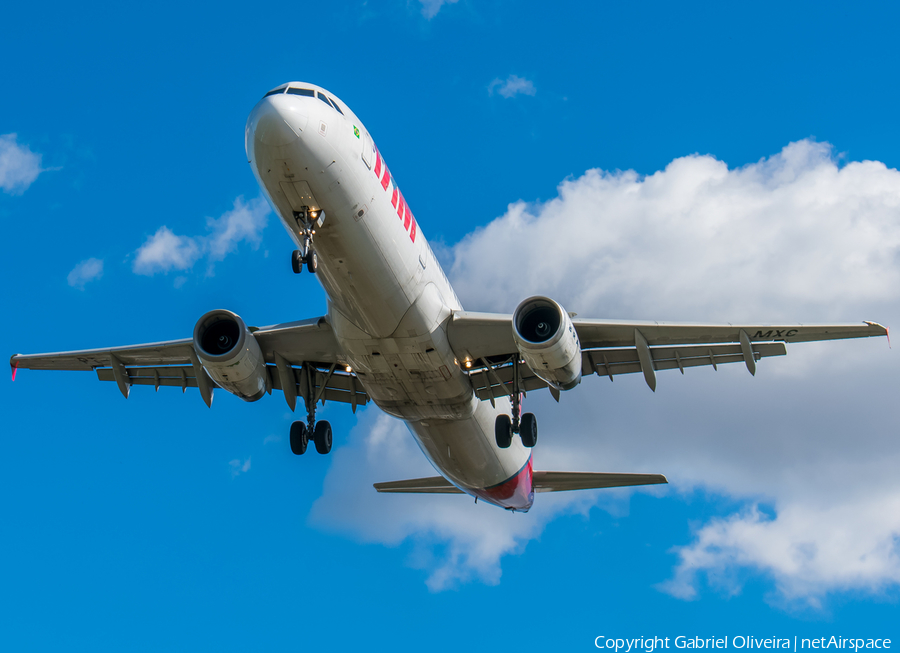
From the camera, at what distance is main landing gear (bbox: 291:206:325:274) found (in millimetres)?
14664

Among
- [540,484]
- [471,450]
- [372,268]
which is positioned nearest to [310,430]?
[471,450]

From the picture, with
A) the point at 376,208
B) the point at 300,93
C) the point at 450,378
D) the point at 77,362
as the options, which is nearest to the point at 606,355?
the point at 450,378

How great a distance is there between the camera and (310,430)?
21734mm

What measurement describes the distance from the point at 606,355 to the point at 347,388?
729 cm

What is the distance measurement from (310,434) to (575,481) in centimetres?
1043

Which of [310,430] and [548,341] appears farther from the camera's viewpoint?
[310,430]

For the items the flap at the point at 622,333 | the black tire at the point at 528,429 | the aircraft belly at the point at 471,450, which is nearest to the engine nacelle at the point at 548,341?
the flap at the point at 622,333

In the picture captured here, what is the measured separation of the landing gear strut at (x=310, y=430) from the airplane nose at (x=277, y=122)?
8.84 meters

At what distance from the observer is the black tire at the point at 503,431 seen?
68.2ft

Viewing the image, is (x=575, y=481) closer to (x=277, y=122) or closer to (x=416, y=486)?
(x=416, y=486)

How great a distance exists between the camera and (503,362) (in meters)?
20.6

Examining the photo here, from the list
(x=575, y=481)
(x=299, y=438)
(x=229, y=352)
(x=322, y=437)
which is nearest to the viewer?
(x=229, y=352)

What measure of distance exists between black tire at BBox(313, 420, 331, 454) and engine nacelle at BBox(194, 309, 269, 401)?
269 cm

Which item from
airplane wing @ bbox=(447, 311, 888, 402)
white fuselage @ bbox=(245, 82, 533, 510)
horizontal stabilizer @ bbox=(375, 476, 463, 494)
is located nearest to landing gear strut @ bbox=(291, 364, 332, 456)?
white fuselage @ bbox=(245, 82, 533, 510)
